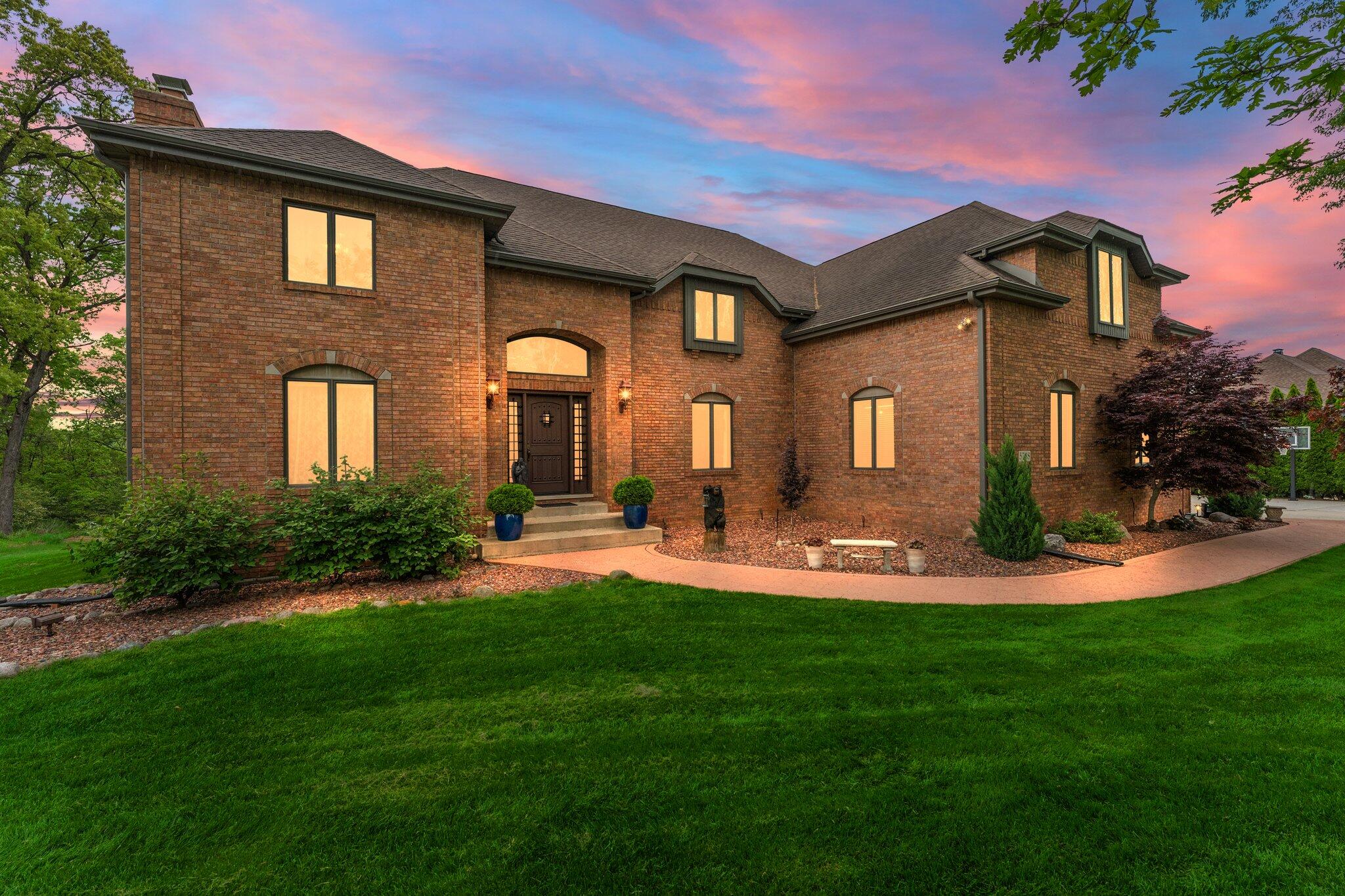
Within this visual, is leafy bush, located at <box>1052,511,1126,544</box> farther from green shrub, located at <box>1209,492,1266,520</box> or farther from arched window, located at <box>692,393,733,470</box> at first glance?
arched window, located at <box>692,393,733,470</box>

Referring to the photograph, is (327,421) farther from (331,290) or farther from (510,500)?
(510,500)

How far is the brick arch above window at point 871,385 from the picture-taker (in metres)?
12.2

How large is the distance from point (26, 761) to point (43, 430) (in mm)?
27749

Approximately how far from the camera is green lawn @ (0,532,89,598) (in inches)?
332

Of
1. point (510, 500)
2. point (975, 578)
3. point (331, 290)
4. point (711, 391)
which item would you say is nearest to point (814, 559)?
point (975, 578)

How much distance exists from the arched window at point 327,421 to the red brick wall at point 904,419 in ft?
33.6

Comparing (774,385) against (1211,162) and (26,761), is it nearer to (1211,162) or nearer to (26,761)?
(1211,162)

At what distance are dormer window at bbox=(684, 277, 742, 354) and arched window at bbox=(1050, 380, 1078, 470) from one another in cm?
709

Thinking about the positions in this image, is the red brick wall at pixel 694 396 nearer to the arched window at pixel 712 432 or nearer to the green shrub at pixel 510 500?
the arched window at pixel 712 432

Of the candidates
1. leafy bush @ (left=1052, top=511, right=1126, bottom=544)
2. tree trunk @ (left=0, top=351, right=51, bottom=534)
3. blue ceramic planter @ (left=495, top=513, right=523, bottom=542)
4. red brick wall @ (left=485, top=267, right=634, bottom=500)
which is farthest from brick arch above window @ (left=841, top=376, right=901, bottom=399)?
tree trunk @ (left=0, top=351, right=51, bottom=534)

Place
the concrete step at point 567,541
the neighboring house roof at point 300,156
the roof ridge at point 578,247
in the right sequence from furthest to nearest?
1. the roof ridge at point 578,247
2. the concrete step at point 567,541
3. the neighboring house roof at point 300,156

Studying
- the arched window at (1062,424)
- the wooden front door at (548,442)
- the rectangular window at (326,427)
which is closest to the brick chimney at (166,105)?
the rectangular window at (326,427)

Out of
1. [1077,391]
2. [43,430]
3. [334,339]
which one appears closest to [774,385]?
[1077,391]

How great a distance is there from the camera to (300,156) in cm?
853
